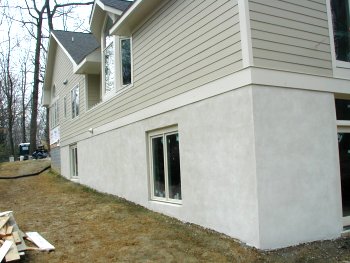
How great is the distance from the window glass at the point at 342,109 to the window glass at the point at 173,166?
3194 millimetres

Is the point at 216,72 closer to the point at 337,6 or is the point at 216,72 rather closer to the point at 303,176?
the point at 303,176

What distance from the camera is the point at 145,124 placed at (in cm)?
974

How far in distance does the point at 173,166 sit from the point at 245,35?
3.51m

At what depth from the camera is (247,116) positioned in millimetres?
6215

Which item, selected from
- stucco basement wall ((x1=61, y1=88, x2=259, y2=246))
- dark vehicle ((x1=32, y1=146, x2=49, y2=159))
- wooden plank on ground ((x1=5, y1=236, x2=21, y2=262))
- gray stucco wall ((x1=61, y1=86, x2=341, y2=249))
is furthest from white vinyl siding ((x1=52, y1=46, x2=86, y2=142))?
dark vehicle ((x1=32, y1=146, x2=49, y2=159))

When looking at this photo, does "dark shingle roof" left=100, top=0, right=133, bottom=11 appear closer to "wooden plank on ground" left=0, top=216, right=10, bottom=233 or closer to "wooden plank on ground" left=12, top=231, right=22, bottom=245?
"wooden plank on ground" left=0, top=216, right=10, bottom=233

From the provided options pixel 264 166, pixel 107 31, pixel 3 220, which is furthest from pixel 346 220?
pixel 107 31

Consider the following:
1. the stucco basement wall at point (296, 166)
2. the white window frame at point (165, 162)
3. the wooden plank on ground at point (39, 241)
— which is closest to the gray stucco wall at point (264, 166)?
the stucco basement wall at point (296, 166)

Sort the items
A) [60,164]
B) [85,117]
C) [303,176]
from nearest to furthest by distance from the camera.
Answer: [303,176] → [85,117] → [60,164]

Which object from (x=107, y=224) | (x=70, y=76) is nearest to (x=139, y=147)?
(x=107, y=224)

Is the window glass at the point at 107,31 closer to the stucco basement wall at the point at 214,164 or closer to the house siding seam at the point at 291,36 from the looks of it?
the stucco basement wall at the point at 214,164

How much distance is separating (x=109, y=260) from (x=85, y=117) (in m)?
9.68

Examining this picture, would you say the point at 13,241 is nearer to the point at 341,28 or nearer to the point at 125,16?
the point at 125,16

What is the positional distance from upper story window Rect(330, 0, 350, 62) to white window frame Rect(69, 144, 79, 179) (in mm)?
12218
